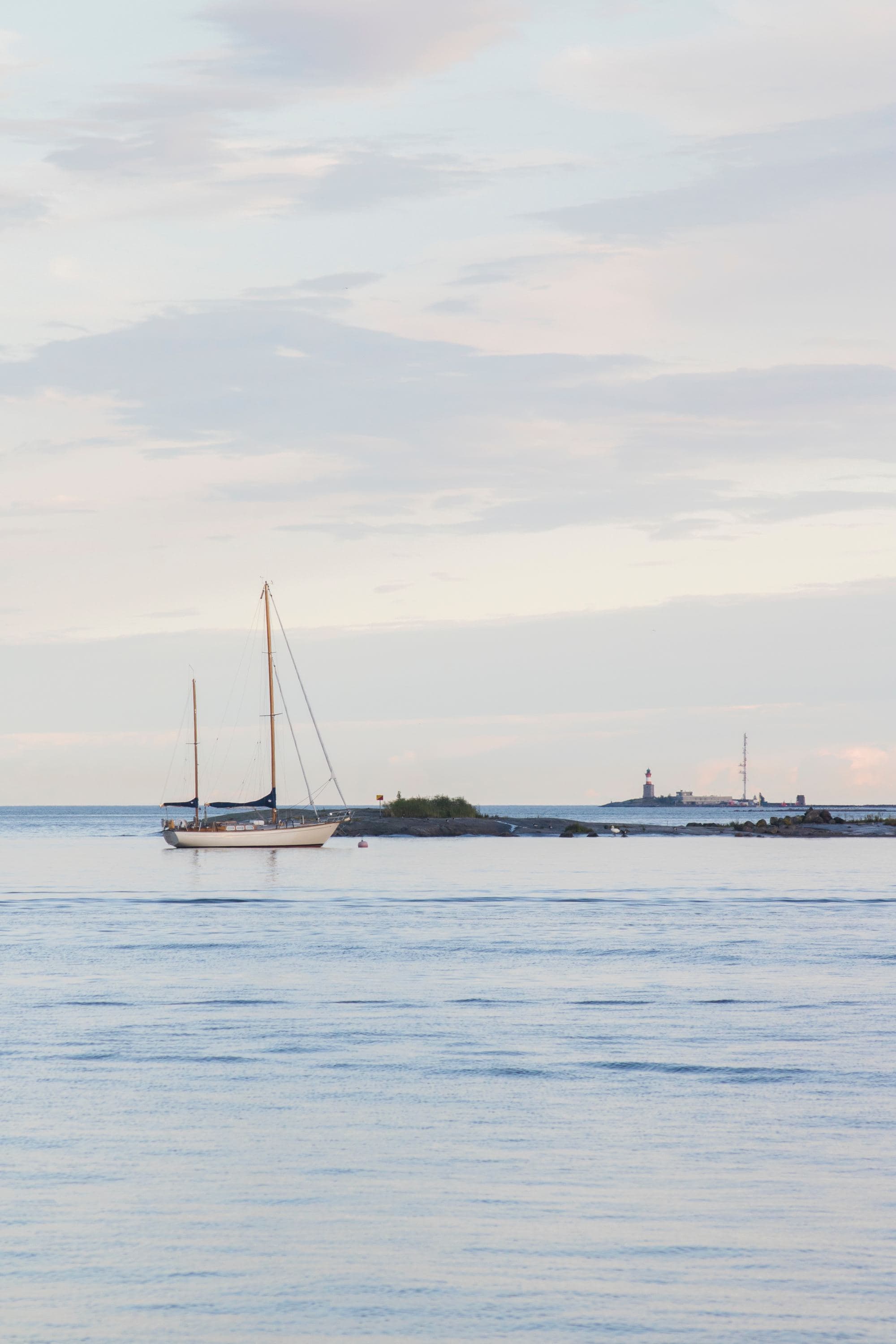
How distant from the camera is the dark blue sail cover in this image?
319 feet

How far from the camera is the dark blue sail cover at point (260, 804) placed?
9725cm

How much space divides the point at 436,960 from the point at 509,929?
8.54 m

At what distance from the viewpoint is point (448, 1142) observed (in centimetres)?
1523

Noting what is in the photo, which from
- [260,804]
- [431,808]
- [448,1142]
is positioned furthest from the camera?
[431,808]

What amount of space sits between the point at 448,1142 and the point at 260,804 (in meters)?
83.3

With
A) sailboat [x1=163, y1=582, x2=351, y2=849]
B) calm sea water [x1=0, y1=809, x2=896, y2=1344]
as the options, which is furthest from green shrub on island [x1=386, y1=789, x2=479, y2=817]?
calm sea water [x1=0, y1=809, x2=896, y2=1344]

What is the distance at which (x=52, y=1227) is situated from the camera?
12172 mm

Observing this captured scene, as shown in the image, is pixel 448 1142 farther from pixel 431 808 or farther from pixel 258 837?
pixel 431 808

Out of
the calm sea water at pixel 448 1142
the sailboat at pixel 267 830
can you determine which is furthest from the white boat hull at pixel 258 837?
the calm sea water at pixel 448 1142

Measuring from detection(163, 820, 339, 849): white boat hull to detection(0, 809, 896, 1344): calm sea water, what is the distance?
6330 cm

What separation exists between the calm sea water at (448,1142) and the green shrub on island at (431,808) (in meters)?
102

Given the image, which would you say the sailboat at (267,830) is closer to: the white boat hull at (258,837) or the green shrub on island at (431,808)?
the white boat hull at (258,837)

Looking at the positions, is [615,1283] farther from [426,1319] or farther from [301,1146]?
→ [301,1146]

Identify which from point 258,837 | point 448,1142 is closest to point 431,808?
point 258,837
